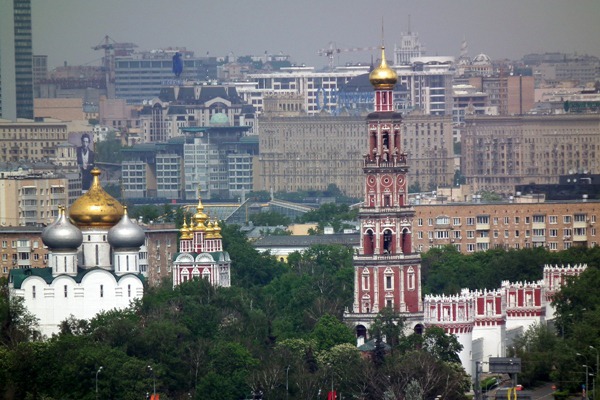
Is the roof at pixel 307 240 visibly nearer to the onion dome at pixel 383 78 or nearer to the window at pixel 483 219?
the window at pixel 483 219

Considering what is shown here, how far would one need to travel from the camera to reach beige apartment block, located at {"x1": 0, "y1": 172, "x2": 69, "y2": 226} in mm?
153375

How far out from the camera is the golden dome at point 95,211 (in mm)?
105875

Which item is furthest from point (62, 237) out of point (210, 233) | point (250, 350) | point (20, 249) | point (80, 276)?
point (20, 249)

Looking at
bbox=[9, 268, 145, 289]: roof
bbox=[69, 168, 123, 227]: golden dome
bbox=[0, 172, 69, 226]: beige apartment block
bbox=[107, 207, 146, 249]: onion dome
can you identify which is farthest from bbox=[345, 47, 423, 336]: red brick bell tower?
bbox=[0, 172, 69, 226]: beige apartment block

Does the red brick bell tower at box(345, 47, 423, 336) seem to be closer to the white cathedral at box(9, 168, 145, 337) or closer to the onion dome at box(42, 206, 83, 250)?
the white cathedral at box(9, 168, 145, 337)

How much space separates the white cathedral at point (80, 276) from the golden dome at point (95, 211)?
467 millimetres

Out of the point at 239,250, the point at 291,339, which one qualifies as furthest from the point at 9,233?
the point at 291,339

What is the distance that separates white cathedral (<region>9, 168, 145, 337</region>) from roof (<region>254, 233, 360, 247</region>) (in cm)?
3601

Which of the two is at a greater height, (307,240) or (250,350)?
(307,240)

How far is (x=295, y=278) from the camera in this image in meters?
119

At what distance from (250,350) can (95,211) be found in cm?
1532

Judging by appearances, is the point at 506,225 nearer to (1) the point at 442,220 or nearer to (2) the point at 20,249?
(1) the point at 442,220

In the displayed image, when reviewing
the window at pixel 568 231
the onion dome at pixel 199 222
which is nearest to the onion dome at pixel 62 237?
the onion dome at pixel 199 222

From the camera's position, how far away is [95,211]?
10600 cm
